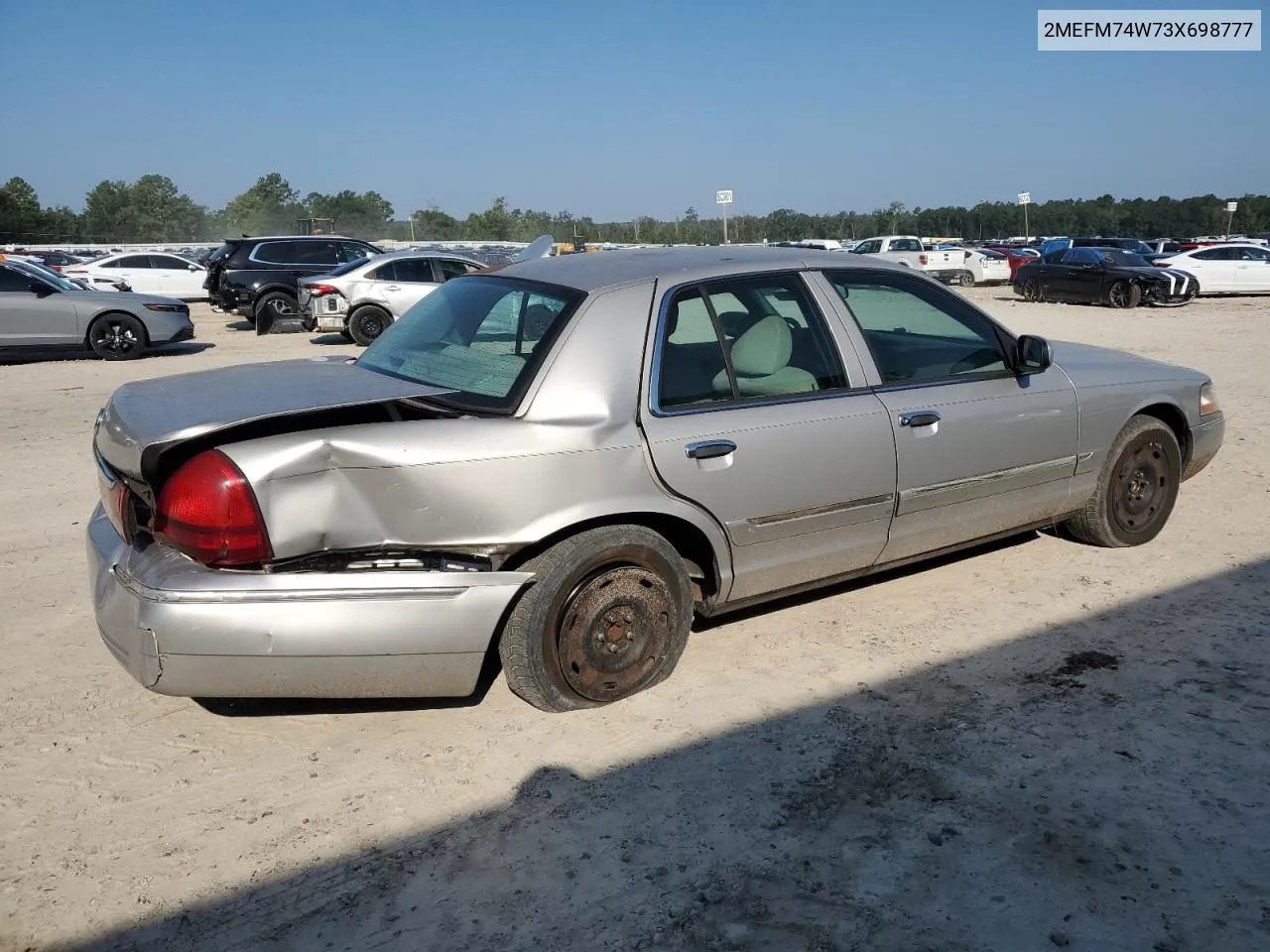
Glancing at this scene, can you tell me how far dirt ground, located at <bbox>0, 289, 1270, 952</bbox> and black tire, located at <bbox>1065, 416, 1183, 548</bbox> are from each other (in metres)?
0.56

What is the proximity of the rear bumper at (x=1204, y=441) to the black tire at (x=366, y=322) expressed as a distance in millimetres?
12527

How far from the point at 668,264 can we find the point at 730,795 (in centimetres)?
203

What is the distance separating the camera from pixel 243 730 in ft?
11.8

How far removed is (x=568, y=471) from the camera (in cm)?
344

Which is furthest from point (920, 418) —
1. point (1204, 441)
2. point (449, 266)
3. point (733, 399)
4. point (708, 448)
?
point (449, 266)

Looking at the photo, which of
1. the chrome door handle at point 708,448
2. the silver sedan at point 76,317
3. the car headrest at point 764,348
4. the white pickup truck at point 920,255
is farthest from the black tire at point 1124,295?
the chrome door handle at point 708,448

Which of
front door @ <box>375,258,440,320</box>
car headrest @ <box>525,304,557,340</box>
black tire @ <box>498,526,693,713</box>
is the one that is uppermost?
front door @ <box>375,258,440,320</box>

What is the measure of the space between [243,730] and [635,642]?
1397 mm

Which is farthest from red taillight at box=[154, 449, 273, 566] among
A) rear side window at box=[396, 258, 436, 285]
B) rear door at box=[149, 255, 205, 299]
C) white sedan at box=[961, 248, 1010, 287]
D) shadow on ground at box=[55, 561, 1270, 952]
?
white sedan at box=[961, 248, 1010, 287]

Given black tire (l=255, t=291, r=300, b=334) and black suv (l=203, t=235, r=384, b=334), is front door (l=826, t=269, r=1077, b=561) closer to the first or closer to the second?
black tire (l=255, t=291, r=300, b=334)

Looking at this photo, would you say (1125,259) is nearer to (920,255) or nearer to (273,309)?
(920,255)

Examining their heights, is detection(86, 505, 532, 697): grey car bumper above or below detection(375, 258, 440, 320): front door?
below

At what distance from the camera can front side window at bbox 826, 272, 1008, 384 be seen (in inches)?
170

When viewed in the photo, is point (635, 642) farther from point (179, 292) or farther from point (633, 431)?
point (179, 292)
